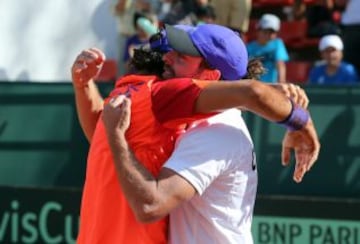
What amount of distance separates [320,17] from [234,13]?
4.28ft

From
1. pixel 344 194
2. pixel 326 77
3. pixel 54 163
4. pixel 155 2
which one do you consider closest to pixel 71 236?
pixel 54 163

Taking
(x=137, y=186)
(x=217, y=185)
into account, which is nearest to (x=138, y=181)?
(x=137, y=186)

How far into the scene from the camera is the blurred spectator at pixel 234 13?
31.2 feet

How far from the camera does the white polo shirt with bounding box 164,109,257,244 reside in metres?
2.85

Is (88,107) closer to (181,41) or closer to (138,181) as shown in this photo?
(181,41)

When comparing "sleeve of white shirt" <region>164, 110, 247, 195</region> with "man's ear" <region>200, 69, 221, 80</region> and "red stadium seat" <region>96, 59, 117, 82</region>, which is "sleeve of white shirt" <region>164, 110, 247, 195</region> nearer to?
"man's ear" <region>200, 69, 221, 80</region>

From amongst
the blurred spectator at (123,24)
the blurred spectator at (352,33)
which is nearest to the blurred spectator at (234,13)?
the blurred spectator at (123,24)

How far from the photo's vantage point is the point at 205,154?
284 cm

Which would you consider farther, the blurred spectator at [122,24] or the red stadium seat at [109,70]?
the red stadium seat at [109,70]

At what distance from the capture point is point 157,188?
2.73 metres

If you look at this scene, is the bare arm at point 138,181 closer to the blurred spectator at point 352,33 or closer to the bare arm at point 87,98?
the bare arm at point 87,98

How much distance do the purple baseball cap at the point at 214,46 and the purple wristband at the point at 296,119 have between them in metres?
0.26

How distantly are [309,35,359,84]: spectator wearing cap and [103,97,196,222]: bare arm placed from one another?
536 cm

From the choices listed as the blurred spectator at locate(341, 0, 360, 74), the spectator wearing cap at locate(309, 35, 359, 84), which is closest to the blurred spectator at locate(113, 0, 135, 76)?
the spectator wearing cap at locate(309, 35, 359, 84)
